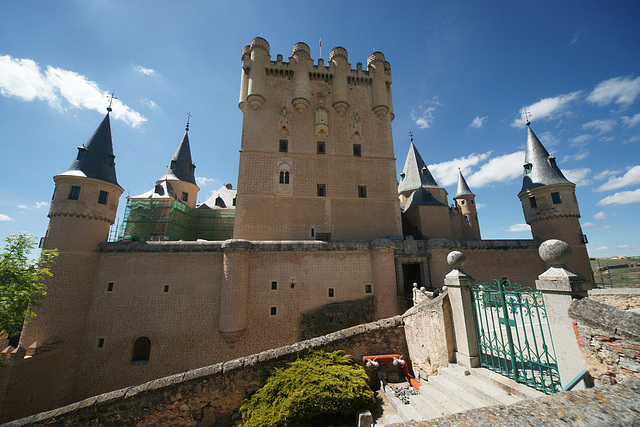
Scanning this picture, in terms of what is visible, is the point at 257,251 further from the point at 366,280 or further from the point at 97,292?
the point at 97,292

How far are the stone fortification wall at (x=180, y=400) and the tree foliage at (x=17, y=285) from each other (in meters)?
4.92

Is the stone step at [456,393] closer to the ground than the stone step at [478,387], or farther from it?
closer to the ground

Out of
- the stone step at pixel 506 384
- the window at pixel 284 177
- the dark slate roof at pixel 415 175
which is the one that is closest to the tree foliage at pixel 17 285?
the window at pixel 284 177

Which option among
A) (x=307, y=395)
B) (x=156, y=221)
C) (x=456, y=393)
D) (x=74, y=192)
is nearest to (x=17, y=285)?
(x=74, y=192)

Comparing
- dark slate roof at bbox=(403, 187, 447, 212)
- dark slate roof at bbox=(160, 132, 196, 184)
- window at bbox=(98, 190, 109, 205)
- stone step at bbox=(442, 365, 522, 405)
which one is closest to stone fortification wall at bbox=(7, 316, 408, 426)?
stone step at bbox=(442, 365, 522, 405)

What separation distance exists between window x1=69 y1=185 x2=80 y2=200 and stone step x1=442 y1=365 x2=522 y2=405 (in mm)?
17161

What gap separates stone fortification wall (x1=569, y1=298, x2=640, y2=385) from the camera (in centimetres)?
297

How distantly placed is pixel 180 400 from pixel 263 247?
291 inches

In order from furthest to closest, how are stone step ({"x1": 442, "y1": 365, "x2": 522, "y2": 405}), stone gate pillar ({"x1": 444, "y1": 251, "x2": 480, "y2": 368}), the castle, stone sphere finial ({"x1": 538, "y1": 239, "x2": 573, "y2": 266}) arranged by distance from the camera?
the castle, stone gate pillar ({"x1": 444, "y1": 251, "x2": 480, "y2": 368}), stone step ({"x1": 442, "y1": 365, "x2": 522, "y2": 405}), stone sphere finial ({"x1": 538, "y1": 239, "x2": 573, "y2": 266})

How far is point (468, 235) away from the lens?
2420cm

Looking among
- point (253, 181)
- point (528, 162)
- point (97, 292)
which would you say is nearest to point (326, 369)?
point (97, 292)

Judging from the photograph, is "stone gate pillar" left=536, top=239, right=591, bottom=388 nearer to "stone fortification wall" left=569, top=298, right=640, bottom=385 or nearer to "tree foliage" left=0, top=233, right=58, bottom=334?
"stone fortification wall" left=569, top=298, right=640, bottom=385

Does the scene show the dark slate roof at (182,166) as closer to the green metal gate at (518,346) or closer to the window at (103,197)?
the window at (103,197)

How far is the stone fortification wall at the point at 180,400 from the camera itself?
22.6ft
